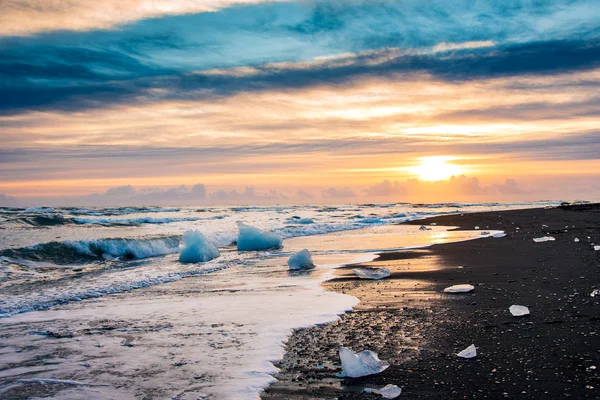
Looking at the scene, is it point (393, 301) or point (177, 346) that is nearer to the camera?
point (177, 346)

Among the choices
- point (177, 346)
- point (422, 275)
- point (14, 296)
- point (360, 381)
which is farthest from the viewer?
point (422, 275)

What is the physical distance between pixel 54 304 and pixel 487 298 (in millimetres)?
6272

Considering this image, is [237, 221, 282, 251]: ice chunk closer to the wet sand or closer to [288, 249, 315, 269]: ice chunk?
[288, 249, 315, 269]: ice chunk

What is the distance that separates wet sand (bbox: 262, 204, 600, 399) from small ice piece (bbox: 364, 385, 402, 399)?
0.06 metres

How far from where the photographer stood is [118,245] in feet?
49.5

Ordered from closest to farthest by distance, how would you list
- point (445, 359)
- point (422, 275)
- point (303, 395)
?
point (303, 395)
point (445, 359)
point (422, 275)

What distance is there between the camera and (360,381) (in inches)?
137

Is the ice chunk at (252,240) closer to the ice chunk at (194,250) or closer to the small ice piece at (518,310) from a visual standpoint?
the ice chunk at (194,250)

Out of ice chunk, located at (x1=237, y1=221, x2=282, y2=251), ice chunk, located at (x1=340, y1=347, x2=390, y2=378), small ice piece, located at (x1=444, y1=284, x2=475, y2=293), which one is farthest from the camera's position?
ice chunk, located at (x1=237, y1=221, x2=282, y2=251)

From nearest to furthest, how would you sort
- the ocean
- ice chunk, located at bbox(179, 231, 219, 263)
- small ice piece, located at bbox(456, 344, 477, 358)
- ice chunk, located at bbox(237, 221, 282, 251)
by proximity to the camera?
the ocean → small ice piece, located at bbox(456, 344, 477, 358) → ice chunk, located at bbox(179, 231, 219, 263) → ice chunk, located at bbox(237, 221, 282, 251)

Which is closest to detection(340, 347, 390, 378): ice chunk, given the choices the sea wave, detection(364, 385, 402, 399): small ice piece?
detection(364, 385, 402, 399): small ice piece

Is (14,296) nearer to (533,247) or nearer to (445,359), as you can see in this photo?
(445,359)

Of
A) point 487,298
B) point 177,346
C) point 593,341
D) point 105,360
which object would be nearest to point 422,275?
point 487,298

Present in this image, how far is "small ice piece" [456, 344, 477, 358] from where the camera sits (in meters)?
3.84
